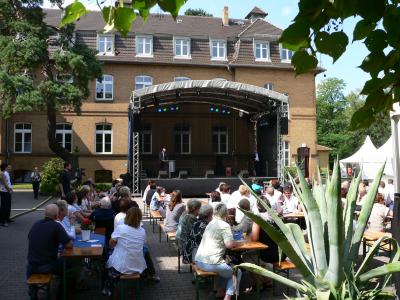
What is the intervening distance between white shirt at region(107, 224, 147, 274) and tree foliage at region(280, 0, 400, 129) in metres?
4.28

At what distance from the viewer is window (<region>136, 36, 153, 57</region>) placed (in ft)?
97.7

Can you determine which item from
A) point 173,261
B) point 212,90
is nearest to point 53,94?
point 212,90

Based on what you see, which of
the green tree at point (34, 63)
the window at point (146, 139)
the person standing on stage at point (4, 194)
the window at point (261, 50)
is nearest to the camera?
the person standing on stage at point (4, 194)

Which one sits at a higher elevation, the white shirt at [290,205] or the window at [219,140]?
the window at [219,140]

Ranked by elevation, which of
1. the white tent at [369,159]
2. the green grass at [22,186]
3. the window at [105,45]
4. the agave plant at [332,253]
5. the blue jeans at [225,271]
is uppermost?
the window at [105,45]

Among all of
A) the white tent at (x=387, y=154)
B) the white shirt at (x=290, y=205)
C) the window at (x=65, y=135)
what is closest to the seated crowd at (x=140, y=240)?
the white shirt at (x=290, y=205)

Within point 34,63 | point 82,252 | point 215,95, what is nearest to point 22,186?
point 34,63

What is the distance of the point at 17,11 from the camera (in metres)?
22.2

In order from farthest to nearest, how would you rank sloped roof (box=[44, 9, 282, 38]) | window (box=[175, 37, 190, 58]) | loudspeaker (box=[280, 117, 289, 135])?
sloped roof (box=[44, 9, 282, 38])
window (box=[175, 37, 190, 58])
loudspeaker (box=[280, 117, 289, 135])

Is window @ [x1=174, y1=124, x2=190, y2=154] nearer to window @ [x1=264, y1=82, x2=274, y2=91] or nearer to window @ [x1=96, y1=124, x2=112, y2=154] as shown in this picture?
window @ [x1=96, y1=124, x2=112, y2=154]

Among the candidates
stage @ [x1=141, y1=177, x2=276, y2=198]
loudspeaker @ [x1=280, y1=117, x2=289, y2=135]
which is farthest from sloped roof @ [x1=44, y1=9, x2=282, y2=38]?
stage @ [x1=141, y1=177, x2=276, y2=198]

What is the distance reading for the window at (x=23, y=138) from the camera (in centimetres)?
2803

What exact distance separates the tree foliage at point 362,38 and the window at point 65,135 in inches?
1090

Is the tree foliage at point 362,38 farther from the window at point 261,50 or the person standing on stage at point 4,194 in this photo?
the window at point 261,50
